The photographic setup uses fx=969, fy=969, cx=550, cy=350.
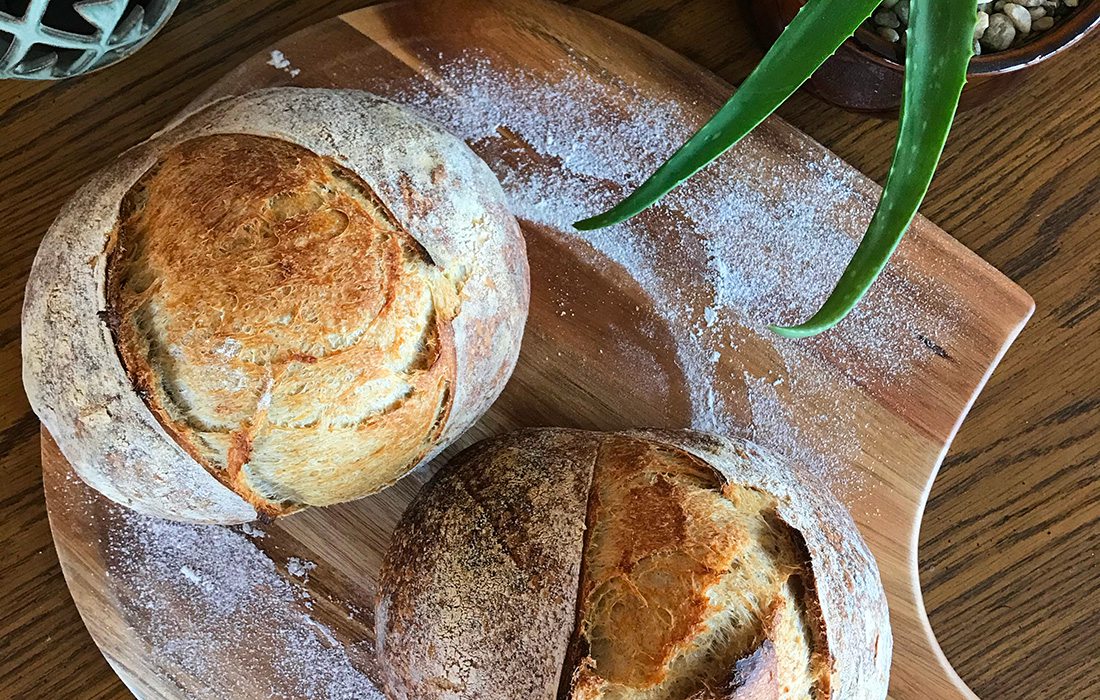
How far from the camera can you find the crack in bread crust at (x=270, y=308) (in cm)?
97

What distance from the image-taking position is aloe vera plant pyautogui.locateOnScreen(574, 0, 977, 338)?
804mm

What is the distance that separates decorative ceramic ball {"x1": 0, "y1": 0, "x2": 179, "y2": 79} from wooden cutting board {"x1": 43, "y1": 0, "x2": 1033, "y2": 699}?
13 centimetres

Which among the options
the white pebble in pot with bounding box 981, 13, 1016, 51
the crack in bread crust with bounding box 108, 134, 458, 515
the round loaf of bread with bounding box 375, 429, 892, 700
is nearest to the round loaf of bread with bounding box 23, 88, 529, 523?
the crack in bread crust with bounding box 108, 134, 458, 515

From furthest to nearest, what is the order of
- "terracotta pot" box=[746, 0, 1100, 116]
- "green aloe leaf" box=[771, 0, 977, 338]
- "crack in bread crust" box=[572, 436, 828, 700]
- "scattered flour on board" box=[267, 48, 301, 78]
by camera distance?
"scattered flour on board" box=[267, 48, 301, 78] → "terracotta pot" box=[746, 0, 1100, 116] → "crack in bread crust" box=[572, 436, 828, 700] → "green aloe leaf" box=[771, 0, 977, 338]

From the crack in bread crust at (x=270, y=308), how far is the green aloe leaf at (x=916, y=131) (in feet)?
1.33

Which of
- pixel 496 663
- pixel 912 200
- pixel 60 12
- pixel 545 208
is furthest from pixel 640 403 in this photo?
pixel 60 12

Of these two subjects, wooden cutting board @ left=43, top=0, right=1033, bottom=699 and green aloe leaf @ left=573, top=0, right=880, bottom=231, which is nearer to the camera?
green aloe leaf @ left=573, top=0, right=880, bottom=231

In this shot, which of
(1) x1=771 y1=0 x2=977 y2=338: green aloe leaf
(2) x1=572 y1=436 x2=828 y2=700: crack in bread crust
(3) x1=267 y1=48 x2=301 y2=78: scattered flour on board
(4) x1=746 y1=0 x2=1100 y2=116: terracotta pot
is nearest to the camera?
(1) x1=771 y1=0 x2=977 y2=338: green aloe leaf

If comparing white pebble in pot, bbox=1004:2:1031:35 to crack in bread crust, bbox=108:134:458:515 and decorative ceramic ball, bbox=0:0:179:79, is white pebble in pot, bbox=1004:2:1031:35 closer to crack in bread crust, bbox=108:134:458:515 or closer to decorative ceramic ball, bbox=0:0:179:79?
crack in bread crust, bbox=108:134:458:515

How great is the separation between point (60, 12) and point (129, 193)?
26 cm

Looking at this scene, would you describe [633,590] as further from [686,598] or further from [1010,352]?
[1010,352]

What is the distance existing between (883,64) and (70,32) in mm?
926

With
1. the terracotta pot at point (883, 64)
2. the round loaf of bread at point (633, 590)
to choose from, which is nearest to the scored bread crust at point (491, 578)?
the round loaf of bread at point (633, 590)

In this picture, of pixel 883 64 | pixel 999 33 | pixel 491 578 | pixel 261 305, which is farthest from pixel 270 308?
pixel 999 33
